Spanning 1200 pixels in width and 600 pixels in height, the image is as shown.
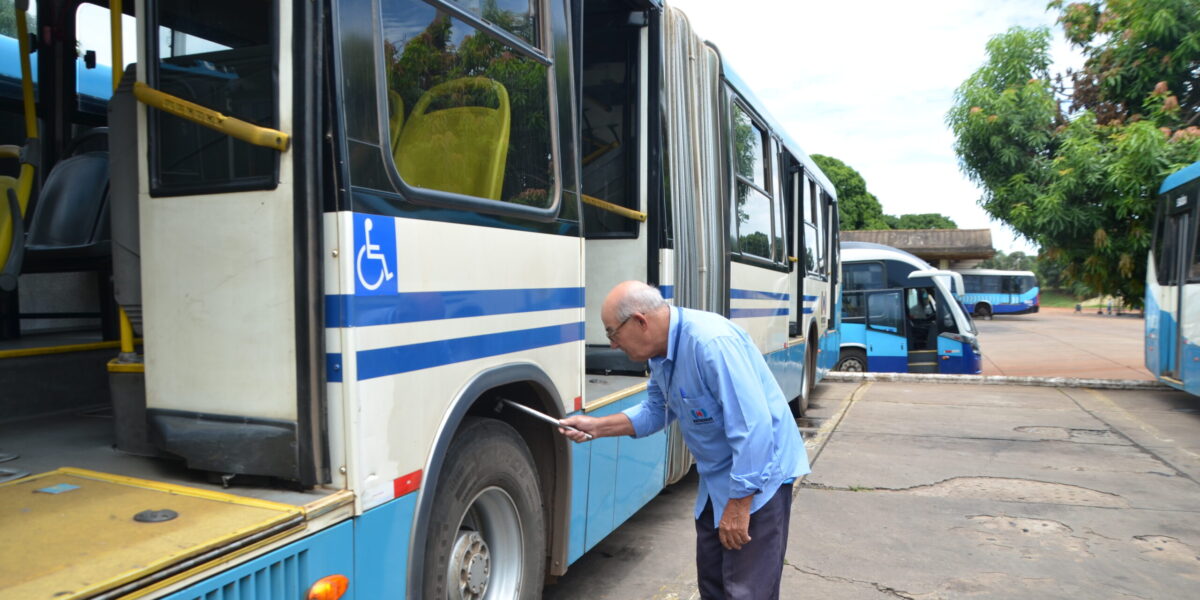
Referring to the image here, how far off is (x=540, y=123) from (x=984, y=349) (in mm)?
24942

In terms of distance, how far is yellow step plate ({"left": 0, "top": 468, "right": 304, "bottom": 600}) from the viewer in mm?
1565

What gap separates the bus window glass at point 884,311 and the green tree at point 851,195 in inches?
1328

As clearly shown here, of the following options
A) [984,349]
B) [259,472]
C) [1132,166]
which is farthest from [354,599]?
[984,349]

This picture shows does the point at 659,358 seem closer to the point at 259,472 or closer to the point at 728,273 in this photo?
the point at 259,472

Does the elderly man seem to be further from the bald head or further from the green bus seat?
the green bus seat

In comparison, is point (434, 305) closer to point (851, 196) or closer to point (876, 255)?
point (876, 255)

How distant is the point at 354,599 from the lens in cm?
221

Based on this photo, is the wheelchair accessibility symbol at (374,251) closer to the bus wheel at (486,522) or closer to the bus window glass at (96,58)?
the bus wheel at (486,522)

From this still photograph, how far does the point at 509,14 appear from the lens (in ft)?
9.83

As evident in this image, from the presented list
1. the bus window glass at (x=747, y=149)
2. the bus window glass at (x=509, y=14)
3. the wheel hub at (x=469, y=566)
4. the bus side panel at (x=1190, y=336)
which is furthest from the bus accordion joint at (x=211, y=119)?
the bus side panel at (x=1190, y=336)

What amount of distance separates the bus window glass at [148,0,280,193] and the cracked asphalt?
9.25 feet

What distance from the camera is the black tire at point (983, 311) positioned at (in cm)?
4566

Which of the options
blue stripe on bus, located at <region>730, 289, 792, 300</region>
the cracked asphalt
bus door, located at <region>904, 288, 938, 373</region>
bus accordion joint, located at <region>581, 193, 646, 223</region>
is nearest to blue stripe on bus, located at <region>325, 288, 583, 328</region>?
bus accordion joint, located at <region>581, 193, 646, 223</region>

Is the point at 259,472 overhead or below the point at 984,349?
overhead
